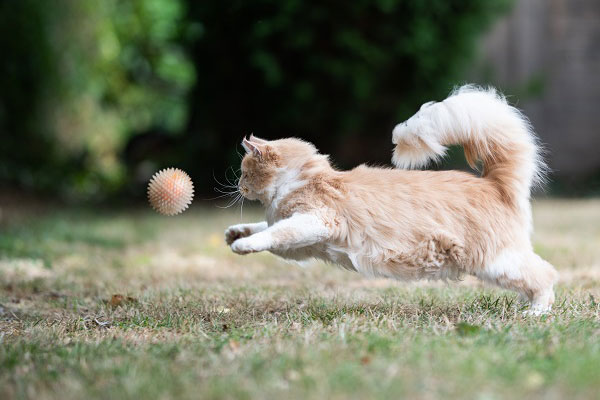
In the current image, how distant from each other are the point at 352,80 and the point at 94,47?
5.39 metres

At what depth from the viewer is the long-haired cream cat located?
2967 millimetres

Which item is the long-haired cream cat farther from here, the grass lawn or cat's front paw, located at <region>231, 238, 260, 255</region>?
the grass lawn

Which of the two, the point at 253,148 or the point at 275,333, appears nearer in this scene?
the point at 275,333

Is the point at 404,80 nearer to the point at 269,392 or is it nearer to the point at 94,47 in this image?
the point at 94,47

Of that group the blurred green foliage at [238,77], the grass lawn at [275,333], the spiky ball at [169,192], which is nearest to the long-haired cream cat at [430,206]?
the grass lawn at [275,333]

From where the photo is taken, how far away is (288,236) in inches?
113

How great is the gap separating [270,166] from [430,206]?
0.73 m

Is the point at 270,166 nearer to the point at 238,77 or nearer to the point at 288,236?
the point at 288,236

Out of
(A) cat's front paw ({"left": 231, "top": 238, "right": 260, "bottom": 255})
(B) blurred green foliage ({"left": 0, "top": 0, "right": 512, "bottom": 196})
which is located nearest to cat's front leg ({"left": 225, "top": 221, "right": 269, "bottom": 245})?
(A) cat's front paw ({"left": 231, "top": 238, "right": 260, "bottom": 255})

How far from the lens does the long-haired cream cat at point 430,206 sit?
9.73ft

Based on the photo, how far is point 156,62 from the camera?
55.9 feet

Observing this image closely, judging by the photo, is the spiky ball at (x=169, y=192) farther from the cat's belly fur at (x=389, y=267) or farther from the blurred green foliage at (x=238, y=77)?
the blurred green foliage at (x=238, y=77)

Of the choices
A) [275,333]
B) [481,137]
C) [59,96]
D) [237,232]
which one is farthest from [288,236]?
[59,96]

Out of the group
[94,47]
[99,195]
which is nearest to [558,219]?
[99,195]
